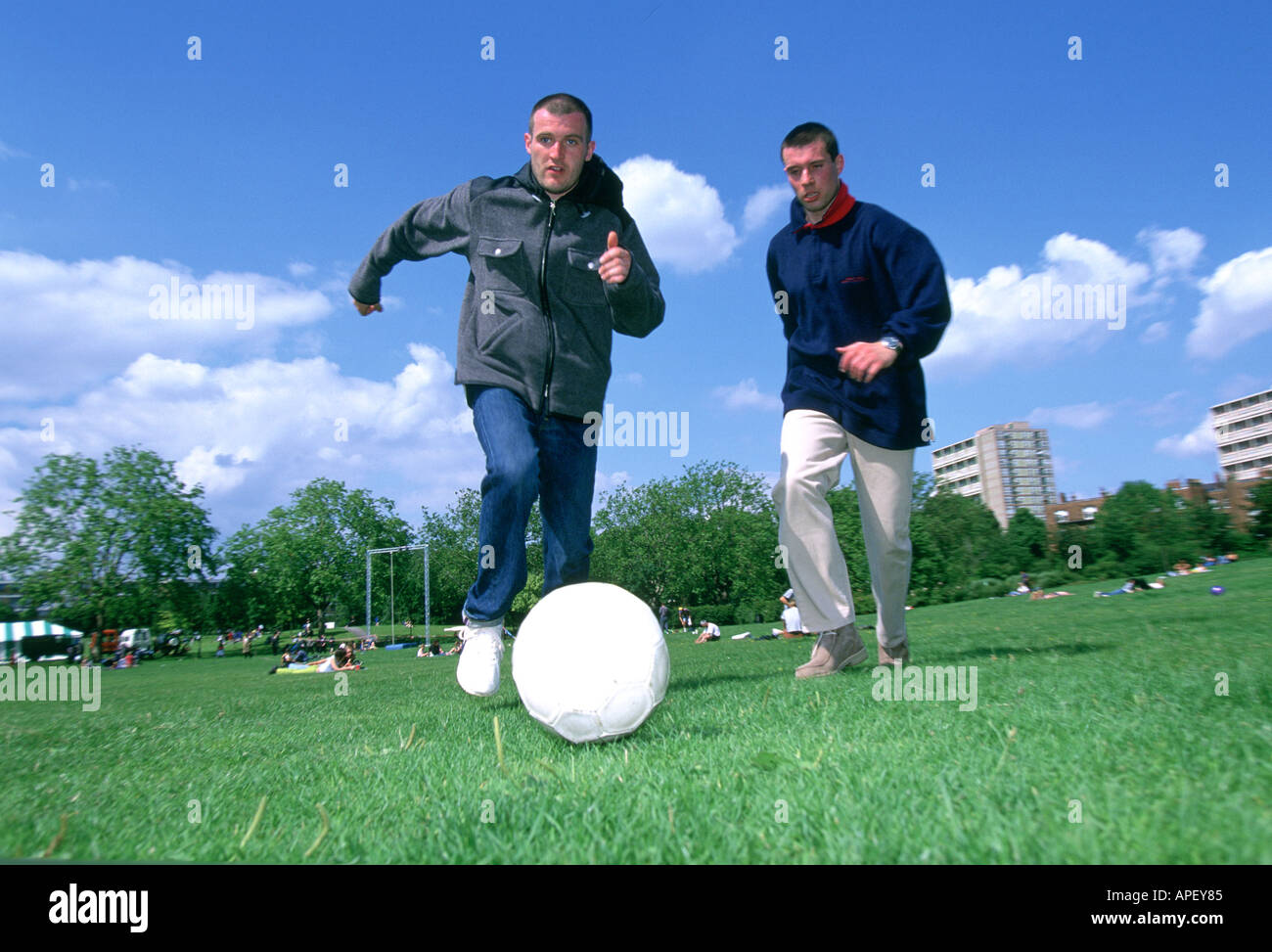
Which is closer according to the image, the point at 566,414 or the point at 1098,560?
the point at 566,414

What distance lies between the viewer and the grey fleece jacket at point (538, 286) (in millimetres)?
4520

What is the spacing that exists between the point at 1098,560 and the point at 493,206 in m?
46.5

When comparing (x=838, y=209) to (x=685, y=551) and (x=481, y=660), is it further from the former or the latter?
(x=685, y=551)

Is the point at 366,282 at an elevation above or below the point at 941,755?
above

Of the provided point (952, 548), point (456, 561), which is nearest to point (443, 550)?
point (456, 561)

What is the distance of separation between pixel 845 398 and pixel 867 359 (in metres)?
0.44

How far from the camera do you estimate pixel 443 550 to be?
71.2 meters

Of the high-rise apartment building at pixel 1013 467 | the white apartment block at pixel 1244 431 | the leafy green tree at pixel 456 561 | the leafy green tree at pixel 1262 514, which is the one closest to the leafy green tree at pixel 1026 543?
the leafy green tree at pixel 1262 514

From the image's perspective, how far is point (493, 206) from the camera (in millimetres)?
4684

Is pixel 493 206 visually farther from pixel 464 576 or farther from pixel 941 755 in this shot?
pixel 464 576

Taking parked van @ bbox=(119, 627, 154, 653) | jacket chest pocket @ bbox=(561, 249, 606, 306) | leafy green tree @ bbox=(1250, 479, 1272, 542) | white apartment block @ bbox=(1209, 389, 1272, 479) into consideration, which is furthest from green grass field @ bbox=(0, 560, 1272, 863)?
white apartment block @ bbox=(1209, 389, 1272, 479)

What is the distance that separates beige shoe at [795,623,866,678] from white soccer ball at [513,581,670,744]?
2013 millimetres
